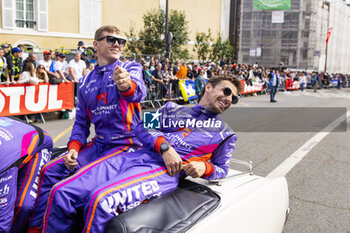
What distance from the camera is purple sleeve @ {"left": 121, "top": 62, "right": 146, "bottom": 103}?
2670mm

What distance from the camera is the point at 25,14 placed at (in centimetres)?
1975

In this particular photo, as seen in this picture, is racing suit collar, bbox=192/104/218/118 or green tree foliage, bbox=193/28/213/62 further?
green tree foliage, bbox=193/28/213/62

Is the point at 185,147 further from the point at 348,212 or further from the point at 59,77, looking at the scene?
the point at 59,77

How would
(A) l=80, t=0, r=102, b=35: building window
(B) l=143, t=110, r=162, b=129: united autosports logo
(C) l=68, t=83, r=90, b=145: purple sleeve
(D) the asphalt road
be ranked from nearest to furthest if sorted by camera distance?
(B) l=143, t=110, r=162, b=129: united autosports logo
(C) l=68, t=83, r=90, b=145: purple sleeve
(D) the asphalt road
(A) l=80, t=0, r=102, b=35: building window

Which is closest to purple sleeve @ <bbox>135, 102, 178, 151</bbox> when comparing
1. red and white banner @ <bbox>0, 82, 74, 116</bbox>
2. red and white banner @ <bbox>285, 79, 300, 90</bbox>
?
red and white banner @ <bbox>0, 82, 74, 116</bbox>

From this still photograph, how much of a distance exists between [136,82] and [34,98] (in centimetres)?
693

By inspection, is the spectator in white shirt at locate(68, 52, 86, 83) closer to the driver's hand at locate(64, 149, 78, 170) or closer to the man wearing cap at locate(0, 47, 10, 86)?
the man wearing cap at locate(0, 47, 10, 86)

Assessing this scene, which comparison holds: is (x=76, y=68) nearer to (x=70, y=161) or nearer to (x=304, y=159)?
(x=304, y=159)

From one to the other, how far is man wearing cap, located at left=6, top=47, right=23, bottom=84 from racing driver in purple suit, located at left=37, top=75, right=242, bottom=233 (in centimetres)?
761

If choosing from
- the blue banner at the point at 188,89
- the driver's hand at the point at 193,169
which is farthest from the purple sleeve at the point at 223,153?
the blue banner at the point at 188,89

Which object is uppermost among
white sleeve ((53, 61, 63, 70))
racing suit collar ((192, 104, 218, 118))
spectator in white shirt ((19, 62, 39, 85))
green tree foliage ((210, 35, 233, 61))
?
green tree foliage ((210, 35, 233, 61))

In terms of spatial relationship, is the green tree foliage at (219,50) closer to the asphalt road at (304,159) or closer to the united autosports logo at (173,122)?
the asphalt road at (304,159)

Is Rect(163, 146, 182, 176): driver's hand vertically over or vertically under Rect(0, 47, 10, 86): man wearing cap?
under

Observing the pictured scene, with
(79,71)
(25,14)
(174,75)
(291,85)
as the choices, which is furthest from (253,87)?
(25,14)
